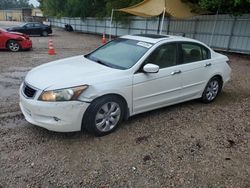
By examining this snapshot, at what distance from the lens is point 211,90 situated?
18.2 ft

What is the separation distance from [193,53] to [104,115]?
243 cm

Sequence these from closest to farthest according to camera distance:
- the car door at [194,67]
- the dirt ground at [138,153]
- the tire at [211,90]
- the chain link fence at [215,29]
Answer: the dirt ground at [138,153], the car door at [194,67], the tire at [211,90], the chain link fence at [215,29]

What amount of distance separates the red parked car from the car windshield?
28.8ft

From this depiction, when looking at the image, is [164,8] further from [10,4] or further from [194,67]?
[10,4]

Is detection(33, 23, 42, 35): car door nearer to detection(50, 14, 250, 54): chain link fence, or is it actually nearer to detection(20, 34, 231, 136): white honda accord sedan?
detection(50, 14, 250, 54): chain link fence

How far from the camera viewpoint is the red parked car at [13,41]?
1180 cm

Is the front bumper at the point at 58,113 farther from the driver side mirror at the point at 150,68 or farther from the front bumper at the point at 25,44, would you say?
the front bumper at the point at 25,44

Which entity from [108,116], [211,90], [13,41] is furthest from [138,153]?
[13,41]

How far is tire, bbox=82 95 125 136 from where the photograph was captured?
3598mm

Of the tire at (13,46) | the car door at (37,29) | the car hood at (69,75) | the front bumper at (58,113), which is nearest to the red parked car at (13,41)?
the tire at (13,46)

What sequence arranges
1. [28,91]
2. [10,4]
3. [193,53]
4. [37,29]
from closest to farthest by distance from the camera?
[28,91]
[193,53]
[37,29]
[10,4]

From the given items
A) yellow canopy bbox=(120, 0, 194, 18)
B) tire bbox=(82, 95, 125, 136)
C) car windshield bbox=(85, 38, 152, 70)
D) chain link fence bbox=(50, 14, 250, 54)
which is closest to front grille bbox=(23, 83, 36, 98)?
tire bbox=(82, 95, 125, 136)

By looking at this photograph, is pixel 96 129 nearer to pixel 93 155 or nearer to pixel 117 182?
pixel 93 155

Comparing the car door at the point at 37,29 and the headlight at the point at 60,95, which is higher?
the headlight at the point at 60,95
